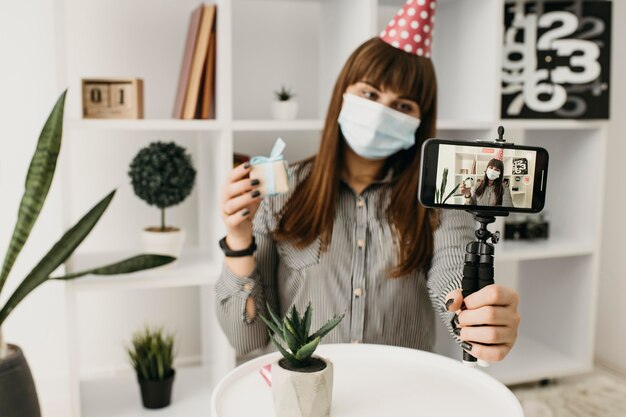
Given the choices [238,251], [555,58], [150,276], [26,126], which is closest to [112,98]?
[26,126]

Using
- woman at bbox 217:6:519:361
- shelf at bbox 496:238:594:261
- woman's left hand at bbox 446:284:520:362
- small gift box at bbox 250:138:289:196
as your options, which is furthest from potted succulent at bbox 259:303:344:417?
shelf at bbox 496:238:594:261

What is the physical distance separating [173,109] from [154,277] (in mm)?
539

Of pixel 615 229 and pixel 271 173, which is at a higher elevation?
pixel 271 173

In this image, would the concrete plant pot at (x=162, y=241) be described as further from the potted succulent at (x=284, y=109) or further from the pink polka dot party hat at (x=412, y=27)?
the pink polka dot party hat at (x=412, y=27)

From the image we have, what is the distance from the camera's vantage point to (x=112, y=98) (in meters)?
1.63

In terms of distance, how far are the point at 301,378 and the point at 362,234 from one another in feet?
2.11

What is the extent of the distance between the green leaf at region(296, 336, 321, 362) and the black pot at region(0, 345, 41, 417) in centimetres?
63

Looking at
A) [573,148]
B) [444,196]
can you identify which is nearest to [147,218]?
[444,196]

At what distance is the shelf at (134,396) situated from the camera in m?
1.77

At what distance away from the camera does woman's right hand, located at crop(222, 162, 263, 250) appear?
1.22 metres

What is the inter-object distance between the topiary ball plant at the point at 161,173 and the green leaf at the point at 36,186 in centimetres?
37

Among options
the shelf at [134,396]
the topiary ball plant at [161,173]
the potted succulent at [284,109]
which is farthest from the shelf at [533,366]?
the topiary ball plant at [161,173]

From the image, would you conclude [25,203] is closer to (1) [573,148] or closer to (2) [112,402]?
(2) [112,402]

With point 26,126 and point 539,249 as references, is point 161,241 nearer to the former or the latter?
point 26,126
